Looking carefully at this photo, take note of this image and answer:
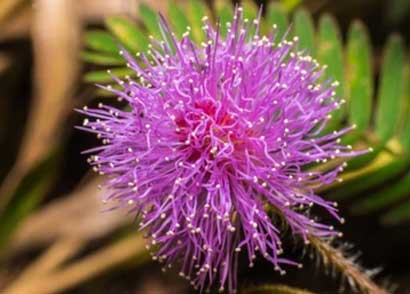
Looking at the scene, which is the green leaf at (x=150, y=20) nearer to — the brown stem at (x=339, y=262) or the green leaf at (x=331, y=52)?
the green leaf at (x=331, y=52)

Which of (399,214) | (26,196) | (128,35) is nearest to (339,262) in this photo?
(399,214)

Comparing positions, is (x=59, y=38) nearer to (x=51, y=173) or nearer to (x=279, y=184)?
(x=51, y=173)

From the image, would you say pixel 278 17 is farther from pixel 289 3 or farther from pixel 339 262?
pixel 339 262

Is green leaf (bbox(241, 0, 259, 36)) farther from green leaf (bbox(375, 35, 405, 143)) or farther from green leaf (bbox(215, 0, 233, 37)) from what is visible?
green leaf (bbox(375, 35, 405, 143))

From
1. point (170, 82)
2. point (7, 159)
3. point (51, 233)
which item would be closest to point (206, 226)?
point (170, 82)

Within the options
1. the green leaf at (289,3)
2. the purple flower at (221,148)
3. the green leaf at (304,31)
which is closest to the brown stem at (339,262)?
the purple flower at (221,148)

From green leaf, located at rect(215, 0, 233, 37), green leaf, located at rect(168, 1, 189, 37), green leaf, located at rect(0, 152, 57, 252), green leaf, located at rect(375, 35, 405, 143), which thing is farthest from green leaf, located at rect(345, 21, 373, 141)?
green leaf, located at rect(0, 152, 57, 252)
